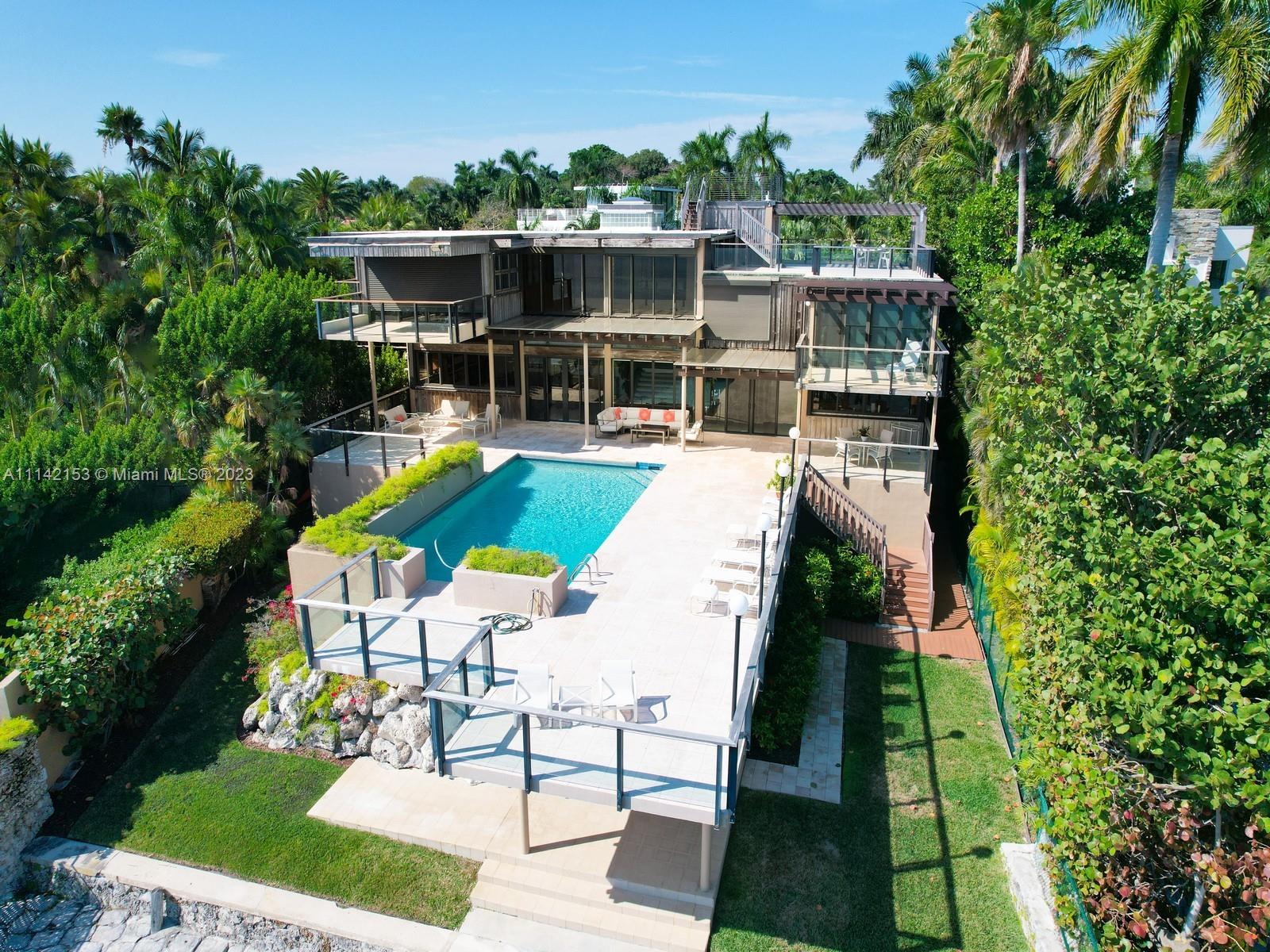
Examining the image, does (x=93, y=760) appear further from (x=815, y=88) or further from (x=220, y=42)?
(x=815, y=88)

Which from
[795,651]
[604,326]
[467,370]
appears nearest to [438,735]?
[795,651]

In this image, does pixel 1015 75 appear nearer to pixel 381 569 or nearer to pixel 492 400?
pixel 492 400

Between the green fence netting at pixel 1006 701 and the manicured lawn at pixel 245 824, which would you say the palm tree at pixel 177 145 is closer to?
the manicured lawn at pixel 245 824

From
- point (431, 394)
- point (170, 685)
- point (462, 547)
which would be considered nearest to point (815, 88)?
point (431, 394)

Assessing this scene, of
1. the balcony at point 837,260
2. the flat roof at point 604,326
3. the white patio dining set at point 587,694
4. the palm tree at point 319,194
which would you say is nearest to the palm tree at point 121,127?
the palm tree at point 319,194

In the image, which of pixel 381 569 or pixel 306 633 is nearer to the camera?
pixel 306 633

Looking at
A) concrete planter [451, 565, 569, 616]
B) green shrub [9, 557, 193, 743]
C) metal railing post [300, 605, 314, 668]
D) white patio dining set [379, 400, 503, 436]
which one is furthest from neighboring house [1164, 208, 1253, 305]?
green shrub [9, 557, 193, 743]
